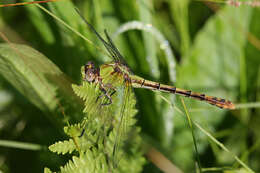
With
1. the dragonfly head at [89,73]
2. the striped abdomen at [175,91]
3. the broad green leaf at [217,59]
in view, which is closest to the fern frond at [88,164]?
the dragonfly head at [89,73]

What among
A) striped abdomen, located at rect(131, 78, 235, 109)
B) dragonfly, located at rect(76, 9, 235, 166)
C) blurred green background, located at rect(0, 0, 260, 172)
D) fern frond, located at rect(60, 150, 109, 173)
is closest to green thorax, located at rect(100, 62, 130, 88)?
dragonfly, located at rect(76, 9, 235, 166)

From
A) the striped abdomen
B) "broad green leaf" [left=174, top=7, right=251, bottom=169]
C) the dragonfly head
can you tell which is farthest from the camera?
"broad green leaf" [left=174, top=7, right=251, bottom=169]

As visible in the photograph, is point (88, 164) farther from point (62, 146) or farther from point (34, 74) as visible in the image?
point (34, 74)

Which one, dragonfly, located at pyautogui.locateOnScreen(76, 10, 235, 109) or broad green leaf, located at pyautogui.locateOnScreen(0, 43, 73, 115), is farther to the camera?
dragonfly, located at pyautogui.locateOnScreen(76, 10, 235, 109)

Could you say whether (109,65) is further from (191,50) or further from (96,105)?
(191,50)

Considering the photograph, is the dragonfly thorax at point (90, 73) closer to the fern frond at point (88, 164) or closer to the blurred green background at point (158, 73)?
the blurred green background at point (158, 73)

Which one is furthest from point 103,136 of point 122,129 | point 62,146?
point 62,146

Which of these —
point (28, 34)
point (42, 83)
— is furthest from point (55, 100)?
point (28, 34)

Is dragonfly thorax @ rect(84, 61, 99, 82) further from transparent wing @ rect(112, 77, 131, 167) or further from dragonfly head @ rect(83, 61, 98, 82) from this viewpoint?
transparent wing @ rect(112, 77, 131, 167)
